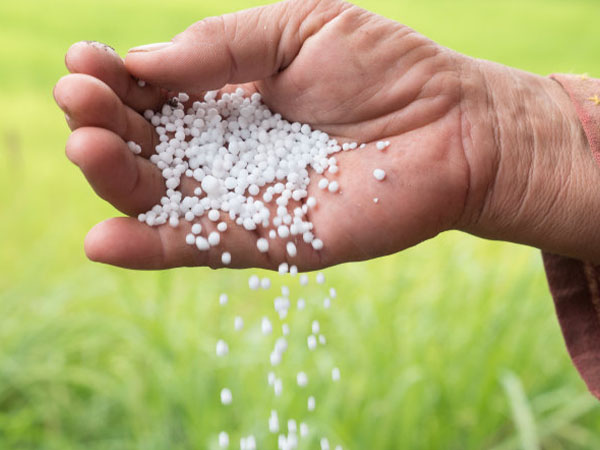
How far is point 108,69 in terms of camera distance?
0.93 metres

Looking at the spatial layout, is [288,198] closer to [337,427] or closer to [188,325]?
[337,427]

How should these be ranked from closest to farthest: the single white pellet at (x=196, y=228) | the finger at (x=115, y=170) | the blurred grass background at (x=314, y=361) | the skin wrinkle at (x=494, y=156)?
the finger at (x=115, y=170) → the single white pellet at (x=196, y=228) → the skin wrinkle at (x=494, y=156) → the blurred grass background at (x=314, y=361)

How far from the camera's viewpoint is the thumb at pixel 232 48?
954mm

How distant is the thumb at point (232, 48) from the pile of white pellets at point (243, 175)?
0.07 meters

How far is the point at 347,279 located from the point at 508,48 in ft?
7.24

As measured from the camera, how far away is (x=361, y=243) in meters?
1.02

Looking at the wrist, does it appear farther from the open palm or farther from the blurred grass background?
the blurred grass background

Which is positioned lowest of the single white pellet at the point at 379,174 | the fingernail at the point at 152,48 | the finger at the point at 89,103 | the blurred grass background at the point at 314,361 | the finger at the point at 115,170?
the blurred grass background at the point at 314,361

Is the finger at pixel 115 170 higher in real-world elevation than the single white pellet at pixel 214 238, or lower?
higher

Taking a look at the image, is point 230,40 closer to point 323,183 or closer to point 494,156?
point 323,183

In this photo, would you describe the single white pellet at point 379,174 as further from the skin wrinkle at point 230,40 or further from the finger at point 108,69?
the finger at point 108,69

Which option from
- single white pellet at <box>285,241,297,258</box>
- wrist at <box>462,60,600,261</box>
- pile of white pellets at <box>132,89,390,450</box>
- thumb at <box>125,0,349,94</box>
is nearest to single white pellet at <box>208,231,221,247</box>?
pile of white pellets at <box>132,89,390,450</box>

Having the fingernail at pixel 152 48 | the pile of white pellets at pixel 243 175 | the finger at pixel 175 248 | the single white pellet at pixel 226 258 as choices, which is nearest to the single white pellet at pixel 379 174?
the pile of white pellets at pixel 243 175

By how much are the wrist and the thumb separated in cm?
29
